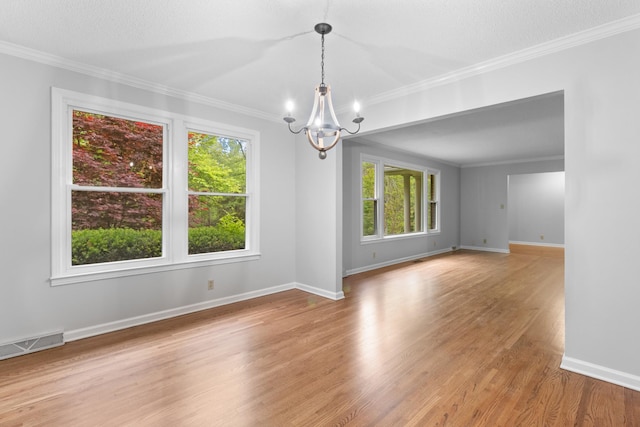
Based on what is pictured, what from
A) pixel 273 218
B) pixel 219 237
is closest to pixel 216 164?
pixel 219 237

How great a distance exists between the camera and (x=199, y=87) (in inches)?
144

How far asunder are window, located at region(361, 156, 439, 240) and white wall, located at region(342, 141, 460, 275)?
19 centimetres

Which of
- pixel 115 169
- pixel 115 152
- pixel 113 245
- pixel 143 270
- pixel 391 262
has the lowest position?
pixel 391 262

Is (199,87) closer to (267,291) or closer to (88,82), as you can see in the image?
(88,82)

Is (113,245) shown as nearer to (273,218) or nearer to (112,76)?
(112,76)

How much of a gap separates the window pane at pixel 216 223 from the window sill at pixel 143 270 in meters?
0.16

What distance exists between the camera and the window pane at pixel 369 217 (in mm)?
6602

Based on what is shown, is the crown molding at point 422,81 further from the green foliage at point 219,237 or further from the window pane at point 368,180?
the window pane at point 368,180

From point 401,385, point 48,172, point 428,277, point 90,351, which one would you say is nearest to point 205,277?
point 90,351

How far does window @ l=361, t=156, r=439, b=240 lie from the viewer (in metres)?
6.69

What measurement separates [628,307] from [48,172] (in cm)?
503

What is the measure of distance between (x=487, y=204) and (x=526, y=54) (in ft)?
24.2

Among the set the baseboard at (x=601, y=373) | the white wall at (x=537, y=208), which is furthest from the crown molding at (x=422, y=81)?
the white wall at (x=537, y=208)

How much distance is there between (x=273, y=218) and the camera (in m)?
4.77
